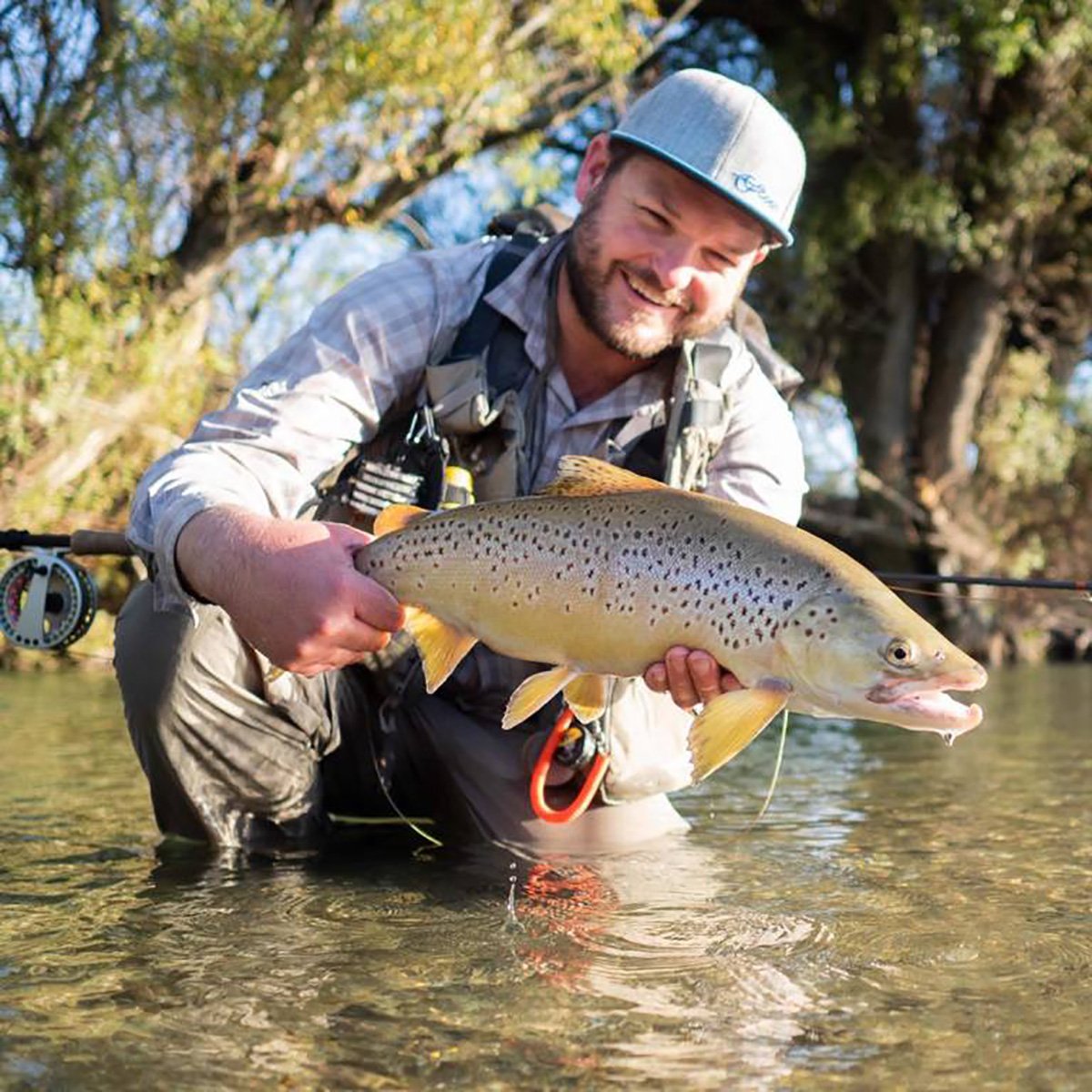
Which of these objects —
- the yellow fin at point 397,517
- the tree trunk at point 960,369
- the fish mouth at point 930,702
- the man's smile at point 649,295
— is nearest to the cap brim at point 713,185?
the man's smile at point 649,295

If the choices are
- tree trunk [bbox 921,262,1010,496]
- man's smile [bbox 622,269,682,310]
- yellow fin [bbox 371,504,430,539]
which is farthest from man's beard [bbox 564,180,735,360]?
tree trunk [bbox 921,262,1010,496]

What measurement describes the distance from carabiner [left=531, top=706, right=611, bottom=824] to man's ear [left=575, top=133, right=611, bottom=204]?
3.88 feet

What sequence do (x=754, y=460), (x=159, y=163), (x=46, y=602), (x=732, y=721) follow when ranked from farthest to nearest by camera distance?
1. (x=159, y=163)
2. (x=46, y=602)
3. (x=754, y=460)
4. (x=732, y=721)

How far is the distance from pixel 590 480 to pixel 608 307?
761 mm

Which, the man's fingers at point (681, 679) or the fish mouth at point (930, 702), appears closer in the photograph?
the fish mouth at point (930, 702)

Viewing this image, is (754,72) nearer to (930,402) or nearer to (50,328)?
(930,402)

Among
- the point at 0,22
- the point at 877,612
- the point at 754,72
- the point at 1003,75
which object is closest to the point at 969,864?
the point at 877,612

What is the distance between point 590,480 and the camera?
2.55 meters

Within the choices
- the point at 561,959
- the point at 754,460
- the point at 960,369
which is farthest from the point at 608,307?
the point at 960,369

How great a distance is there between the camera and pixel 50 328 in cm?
1017

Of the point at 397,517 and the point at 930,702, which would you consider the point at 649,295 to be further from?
the point at 930,702

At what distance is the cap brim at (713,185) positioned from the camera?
3.03 metres

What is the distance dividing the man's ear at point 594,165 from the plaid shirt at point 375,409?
0.40 feet

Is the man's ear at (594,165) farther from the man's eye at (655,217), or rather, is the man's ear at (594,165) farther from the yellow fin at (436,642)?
the yellow fin at (436,642)
